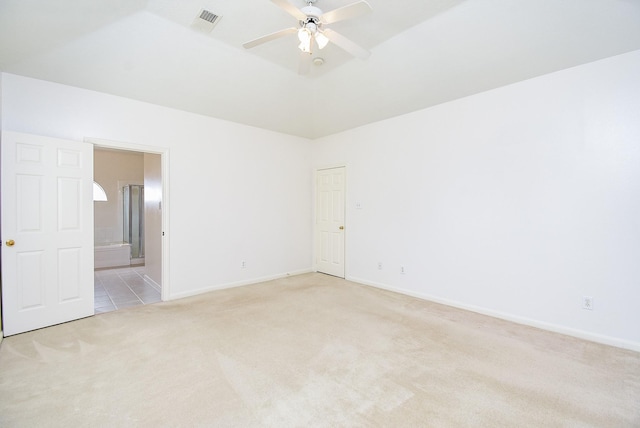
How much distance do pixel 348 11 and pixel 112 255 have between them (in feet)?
22.9

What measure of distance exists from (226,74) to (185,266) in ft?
8.86

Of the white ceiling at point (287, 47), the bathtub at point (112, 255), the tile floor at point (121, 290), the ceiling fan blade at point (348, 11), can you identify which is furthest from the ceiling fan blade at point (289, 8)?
the bathtub at point (112, 255)

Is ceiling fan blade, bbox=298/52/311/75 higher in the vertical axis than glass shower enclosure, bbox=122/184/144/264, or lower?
higher

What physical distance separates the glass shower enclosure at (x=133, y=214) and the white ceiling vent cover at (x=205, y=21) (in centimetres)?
565

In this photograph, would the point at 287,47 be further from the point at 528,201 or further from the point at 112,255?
the point at 112,255

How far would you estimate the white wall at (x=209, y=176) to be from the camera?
318 centimetres

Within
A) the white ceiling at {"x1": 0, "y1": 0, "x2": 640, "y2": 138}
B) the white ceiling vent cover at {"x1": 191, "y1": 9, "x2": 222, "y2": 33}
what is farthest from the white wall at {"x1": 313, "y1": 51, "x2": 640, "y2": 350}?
the white ceiling vent cover at {"x1": 191, "y1": 9, "x2": 222, "y2": 33}

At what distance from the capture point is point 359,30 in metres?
2.92

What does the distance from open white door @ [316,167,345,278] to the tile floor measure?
9.45 feet

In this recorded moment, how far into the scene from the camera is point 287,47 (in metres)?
3.28

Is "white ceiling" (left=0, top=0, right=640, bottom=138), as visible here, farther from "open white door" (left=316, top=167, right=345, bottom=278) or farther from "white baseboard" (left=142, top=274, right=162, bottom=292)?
"white baseboard" (left=142, top=274, right=162, bottom=292)

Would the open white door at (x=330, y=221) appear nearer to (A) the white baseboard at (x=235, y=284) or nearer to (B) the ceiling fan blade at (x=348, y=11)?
(A) the white baseboard at (x=235, y=284)

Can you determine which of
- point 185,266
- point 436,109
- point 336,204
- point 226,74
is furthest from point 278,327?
point 436,109

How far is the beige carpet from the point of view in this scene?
1.75m
